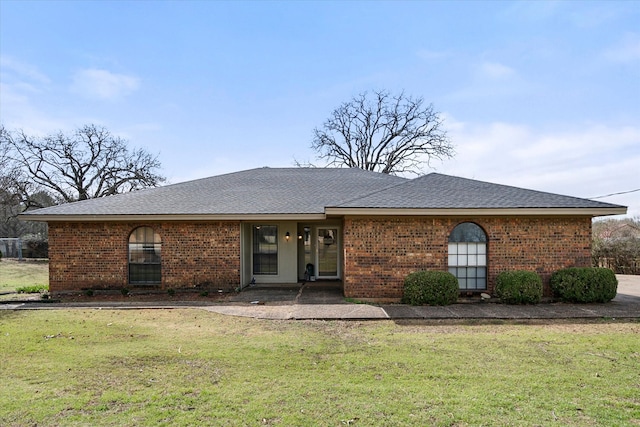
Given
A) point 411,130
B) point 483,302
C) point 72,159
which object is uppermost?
point 411,130

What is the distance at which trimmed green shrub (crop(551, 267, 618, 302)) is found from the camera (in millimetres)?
9445

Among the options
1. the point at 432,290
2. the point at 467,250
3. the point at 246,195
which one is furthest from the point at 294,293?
the point at 467,250

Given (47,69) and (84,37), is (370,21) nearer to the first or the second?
(84,37)

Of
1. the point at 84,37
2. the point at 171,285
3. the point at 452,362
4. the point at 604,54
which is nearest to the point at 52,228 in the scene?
the point at 171,285

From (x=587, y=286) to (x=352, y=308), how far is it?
20.4ft

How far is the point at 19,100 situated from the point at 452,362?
823 inches

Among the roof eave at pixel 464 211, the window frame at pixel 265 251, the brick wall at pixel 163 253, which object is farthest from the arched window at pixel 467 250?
the brick wall at pixel 163 253

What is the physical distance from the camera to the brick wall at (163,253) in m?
11.3

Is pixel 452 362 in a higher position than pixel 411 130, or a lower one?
lower

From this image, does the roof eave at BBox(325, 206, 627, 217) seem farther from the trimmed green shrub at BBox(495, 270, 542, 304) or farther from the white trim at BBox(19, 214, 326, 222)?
the trimmed green shrub at BBox(495, 270, 542, 304)

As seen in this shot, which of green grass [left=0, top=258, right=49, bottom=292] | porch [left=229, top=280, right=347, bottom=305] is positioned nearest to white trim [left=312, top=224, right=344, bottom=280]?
porch [left=229, top=280, right=347, bottom=305]

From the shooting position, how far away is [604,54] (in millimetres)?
11344

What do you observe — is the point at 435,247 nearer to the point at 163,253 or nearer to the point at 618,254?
the point at 163,253

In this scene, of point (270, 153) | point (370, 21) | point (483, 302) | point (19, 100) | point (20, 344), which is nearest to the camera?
point (20, 344)
